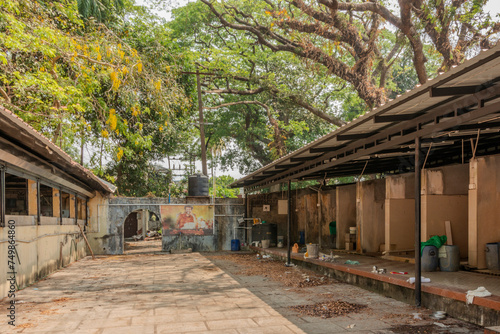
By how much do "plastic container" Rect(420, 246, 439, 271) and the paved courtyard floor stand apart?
45.1 inches

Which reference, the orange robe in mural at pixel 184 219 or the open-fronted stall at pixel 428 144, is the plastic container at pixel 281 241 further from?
the orange robe in mural at pixel 184 219

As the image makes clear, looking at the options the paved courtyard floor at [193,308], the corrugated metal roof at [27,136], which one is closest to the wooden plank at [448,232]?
the paved courtyard floor at [193,308]

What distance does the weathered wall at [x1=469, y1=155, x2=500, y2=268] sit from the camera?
7730 mm

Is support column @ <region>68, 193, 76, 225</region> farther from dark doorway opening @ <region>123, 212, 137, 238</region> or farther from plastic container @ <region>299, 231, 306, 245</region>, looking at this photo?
dark doorway opening @ <region>123, 212, 137, 238</region>

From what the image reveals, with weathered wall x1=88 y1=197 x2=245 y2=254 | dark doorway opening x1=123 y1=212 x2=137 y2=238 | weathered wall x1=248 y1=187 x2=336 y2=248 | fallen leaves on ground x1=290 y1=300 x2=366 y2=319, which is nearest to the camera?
fallen leaves on ground x1=290 y1=300 x2=366 y2=319

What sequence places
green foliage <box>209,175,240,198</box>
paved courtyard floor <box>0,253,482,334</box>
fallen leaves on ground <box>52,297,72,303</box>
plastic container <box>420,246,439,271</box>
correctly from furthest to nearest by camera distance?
1. green foliage <box>209,175,240,198</box>
2. plastic container <box>420,246,439,271</box>
3. fallen leaves on ground <box>52,297,72,303</box>
4. paved courtyard floor <box>0,253,482,334</box>

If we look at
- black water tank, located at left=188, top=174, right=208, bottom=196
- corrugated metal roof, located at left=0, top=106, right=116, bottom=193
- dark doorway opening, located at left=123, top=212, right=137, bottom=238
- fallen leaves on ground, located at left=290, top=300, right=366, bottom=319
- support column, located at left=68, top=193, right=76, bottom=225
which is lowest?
dark doorway opening, located at left=123, top=212, right=137, bottom=238

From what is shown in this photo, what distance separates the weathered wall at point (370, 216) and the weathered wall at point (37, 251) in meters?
8.24

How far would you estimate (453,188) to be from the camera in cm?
923

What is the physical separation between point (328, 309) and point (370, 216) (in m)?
6.02

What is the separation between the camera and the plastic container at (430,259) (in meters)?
7.88

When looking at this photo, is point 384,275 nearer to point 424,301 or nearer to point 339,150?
point 424,301

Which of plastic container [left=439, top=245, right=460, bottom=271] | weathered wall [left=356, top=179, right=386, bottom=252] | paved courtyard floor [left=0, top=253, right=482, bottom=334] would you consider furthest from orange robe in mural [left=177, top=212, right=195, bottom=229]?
plastic container [left=439, top=245, right=460, bottom=271]

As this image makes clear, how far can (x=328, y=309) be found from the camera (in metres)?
6.57
